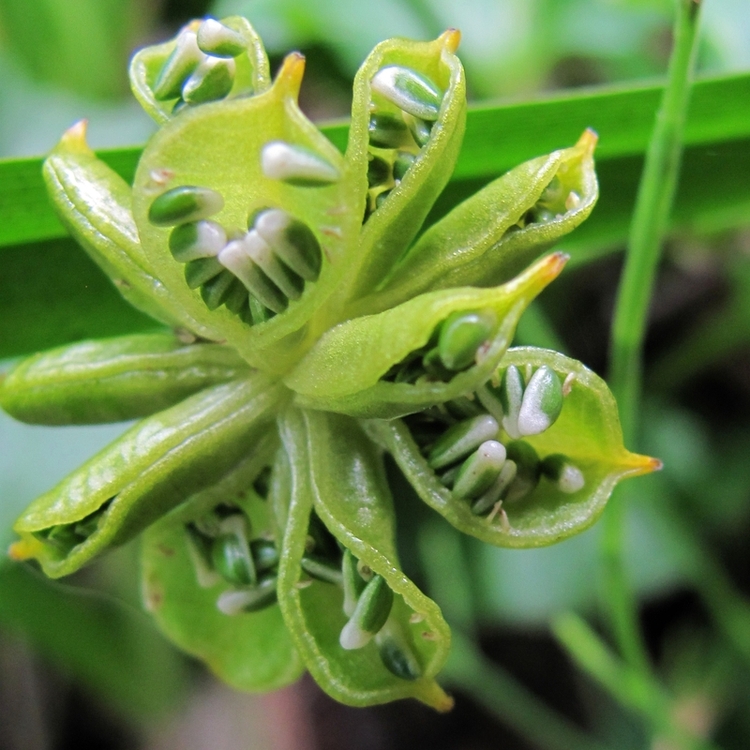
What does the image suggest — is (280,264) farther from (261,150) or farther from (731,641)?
(731,641)

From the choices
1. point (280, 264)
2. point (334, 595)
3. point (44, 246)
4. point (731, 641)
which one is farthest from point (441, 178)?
point (731, 641)

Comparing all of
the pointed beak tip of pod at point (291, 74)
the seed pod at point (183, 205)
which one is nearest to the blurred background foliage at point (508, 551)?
the seed pod at point (183, 205)

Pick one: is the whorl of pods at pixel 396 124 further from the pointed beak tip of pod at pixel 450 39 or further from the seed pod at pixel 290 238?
the seed pod at pixel 290 238

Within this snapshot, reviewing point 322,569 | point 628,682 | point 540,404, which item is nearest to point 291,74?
point 540,404

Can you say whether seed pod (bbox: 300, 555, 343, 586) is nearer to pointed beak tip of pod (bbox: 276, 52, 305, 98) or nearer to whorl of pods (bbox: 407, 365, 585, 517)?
whorl of pods (bbox: 407, 365, 585, 517)

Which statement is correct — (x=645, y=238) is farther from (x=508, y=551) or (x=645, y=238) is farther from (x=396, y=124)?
(x=508, y=551)

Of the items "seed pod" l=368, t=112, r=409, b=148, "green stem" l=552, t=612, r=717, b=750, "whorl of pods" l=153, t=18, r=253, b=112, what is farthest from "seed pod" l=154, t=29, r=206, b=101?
"green stem" l=552, t=612, r=717, b=750
